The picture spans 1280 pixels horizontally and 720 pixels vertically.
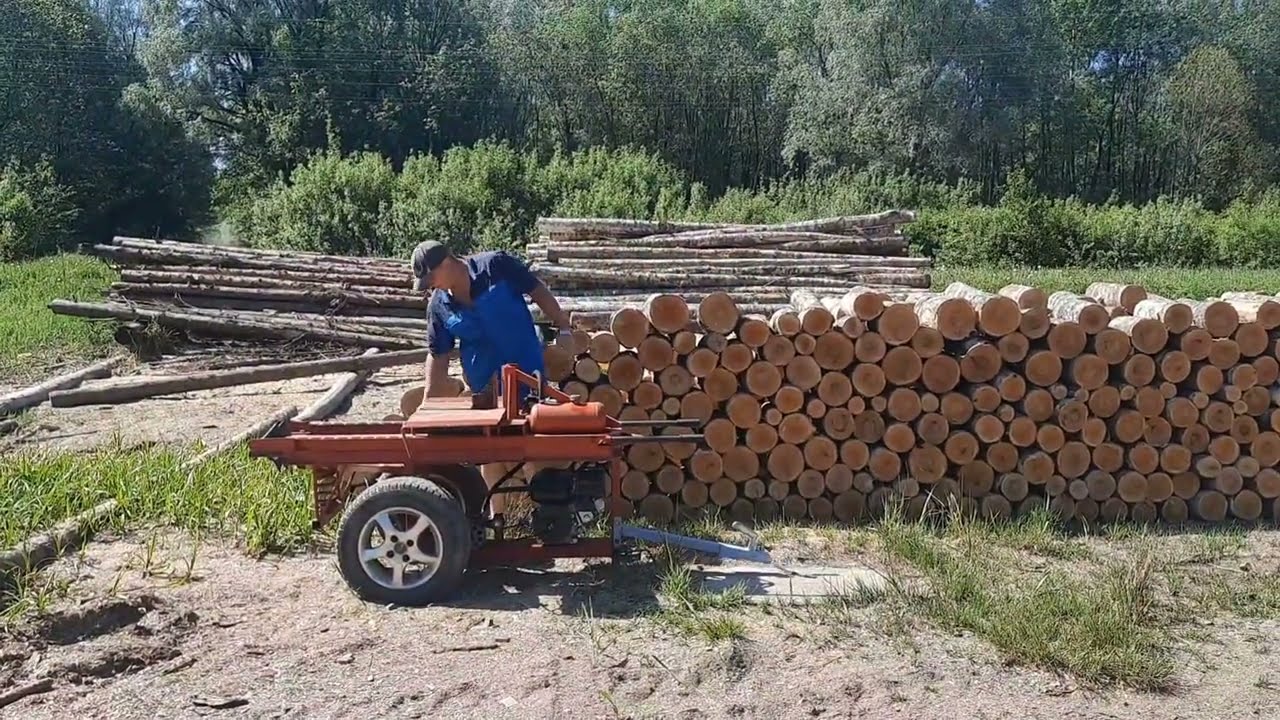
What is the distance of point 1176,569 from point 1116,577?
3.02 feet

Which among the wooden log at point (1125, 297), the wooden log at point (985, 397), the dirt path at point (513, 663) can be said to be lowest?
the dirt path at point (513, 663)

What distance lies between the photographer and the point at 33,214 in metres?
28.0

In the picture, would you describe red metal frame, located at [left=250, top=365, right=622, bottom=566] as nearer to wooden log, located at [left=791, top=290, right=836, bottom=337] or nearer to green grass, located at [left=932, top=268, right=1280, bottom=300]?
wooden log, located at [left=791, top=290, right=836, bottom=337]

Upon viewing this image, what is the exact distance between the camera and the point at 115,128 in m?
36.2

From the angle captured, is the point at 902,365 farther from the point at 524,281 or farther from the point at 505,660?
the point at 505,660

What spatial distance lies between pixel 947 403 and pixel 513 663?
3939mm

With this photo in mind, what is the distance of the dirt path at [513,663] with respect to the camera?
4.30 metres

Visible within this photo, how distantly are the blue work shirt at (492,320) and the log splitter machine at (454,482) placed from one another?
433mm

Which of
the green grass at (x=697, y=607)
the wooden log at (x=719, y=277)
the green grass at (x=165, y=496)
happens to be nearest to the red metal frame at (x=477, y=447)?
the green grass at (x=697, y=607)

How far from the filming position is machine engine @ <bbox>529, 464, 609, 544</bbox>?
18.4ft

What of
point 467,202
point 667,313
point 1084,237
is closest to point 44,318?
point 467,202

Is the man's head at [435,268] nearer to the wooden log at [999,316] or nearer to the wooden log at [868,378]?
the wooden log at [868,378]

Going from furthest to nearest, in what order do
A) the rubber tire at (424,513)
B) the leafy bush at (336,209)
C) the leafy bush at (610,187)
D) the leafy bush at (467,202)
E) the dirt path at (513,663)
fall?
the leafy bush at (336,209), the leafy bush at (467,202), the leafy bush at (610,187), the rubber tire at (424,513), the dirt path at (513,663)

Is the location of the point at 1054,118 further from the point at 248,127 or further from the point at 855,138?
the point at 248,127
